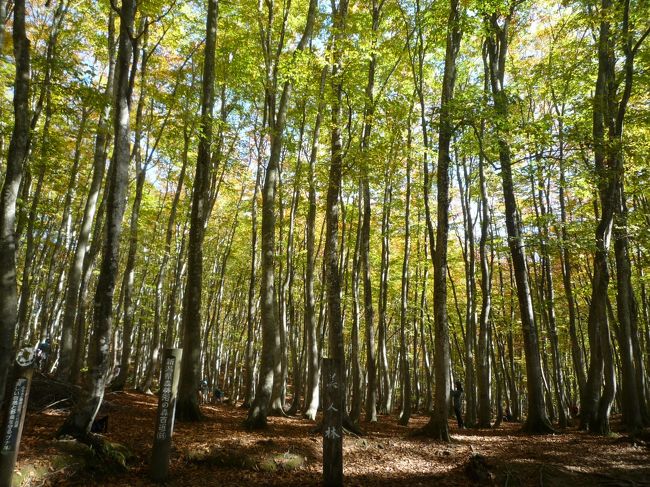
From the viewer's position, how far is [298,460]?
277 inches

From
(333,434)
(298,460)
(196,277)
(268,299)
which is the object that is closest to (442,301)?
(268,299)

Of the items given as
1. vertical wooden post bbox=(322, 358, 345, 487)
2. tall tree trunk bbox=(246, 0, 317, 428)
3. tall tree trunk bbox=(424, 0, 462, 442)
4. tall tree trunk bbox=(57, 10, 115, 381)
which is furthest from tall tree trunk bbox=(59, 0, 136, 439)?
tall tree trunk bbox=(424, 0, 462, 442)

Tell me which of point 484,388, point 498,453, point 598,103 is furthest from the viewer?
point 484,388

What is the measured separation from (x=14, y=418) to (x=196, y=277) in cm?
571

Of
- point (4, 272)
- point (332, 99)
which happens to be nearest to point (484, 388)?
point (332, 99)

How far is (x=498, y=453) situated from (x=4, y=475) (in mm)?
8737

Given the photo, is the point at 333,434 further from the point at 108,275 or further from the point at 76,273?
the point at 76,273

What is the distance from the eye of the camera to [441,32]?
11.2 metres

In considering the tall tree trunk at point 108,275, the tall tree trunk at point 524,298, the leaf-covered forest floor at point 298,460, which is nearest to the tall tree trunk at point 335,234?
the leaf-covered forest floor at point 298,460

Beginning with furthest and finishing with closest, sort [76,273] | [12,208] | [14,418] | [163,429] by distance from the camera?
[76,273] → [12,208] → [163,429] → [14,418]

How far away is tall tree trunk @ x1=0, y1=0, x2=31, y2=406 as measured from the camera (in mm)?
6316

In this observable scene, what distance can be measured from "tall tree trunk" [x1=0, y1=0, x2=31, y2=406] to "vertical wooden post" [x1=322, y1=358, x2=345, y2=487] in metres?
4.82

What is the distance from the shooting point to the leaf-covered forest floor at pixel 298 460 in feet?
17.9

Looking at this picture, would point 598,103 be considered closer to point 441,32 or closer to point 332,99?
point 441,32
